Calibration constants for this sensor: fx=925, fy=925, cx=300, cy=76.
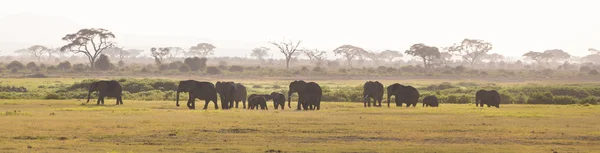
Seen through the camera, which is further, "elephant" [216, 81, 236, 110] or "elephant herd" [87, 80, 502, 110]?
"elephant" [216, 81, 236, 110]

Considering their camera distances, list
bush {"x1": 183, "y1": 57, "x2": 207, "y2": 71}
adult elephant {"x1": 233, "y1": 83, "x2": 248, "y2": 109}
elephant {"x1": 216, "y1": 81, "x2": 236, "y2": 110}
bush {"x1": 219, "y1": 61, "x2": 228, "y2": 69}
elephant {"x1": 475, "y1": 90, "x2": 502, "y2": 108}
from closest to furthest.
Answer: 1. elephant {"x1": 216, "y1": 81, "x2": 236, "y2": 110}
2. adult elephant {"x1": 233, "y1": 83, "x2": 248, "y2": 109}
3. elephant {"x1": 475, "y1": 90, "x2": 502, "y2": 108}
4. bush {"x1": 183, "y1": 57, "x2": 207, "y2": 71}
5. bush {"x1": 219, "y1": 61, "x2": 228, "y2": 69}

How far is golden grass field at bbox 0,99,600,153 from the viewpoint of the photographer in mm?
20953

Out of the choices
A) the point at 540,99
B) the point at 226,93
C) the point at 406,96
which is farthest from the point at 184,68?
the point at 226,93

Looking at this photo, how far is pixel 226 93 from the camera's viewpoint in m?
40.1

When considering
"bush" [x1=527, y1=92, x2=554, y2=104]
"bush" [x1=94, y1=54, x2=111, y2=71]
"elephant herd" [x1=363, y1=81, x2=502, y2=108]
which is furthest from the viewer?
"bush" [x1=94, y1=54, x2=111, y2=71]

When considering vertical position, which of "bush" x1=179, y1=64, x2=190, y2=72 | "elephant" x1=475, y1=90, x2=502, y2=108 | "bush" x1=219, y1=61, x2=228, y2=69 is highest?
"bush" x1=219, y1=61, x2=228, y2=69

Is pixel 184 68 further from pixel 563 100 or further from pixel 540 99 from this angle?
pixel 563 100

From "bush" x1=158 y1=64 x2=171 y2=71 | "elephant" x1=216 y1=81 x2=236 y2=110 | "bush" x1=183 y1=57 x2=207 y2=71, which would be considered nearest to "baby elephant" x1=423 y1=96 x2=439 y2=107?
"elephant" x1=216 y1=81 x2=236 y2=110

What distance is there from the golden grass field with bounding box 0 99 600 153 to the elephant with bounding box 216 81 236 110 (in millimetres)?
5418

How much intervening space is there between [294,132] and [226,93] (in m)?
15.2

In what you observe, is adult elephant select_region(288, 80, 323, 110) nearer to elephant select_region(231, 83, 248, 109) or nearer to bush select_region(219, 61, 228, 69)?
elephant select_region(231, 83, 248, 109)

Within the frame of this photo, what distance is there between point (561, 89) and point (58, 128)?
136 ft

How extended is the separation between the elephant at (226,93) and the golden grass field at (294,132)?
542 cm

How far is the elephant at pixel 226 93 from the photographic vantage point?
39906 millimetres
